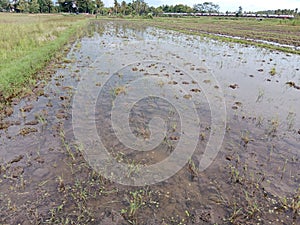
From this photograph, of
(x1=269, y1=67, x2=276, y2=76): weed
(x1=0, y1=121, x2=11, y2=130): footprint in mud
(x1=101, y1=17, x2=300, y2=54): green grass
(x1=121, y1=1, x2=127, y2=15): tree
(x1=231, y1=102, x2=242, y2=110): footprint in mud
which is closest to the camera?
(x1=0, y1=121, x2=11, y2=130): footprint in mud

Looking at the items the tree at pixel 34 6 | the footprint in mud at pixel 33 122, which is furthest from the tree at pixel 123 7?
the footprint in mud at pixel 33 122

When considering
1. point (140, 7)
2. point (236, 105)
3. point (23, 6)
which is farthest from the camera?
point (140, 7)

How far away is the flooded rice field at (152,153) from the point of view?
360 centimetres

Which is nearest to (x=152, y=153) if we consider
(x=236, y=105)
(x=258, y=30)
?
(x=236, y=105)

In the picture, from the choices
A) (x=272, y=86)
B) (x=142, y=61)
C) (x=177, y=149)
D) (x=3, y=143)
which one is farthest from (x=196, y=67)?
(x=3, y=143)

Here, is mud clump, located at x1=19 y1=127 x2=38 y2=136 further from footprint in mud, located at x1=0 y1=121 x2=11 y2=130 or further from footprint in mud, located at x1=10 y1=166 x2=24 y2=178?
footprint in mud, located at x1=10 y1=166 x2=24 y2=178

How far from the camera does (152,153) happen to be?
5066 millimetres

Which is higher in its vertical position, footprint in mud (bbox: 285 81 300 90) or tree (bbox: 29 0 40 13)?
tree (bbox: 29 0 40 13)

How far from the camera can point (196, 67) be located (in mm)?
12328

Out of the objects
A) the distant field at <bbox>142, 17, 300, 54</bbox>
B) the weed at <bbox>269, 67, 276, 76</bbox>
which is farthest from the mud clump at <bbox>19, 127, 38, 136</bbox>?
the distant field at <bbox>142, 17, 300, 54</bbox>

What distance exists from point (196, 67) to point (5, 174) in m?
10.4

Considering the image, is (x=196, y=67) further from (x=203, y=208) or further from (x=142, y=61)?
(x=203, y=208)

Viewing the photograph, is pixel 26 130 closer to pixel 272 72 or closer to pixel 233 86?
pixel 233 86

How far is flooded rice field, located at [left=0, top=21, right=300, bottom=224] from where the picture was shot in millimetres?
3602
